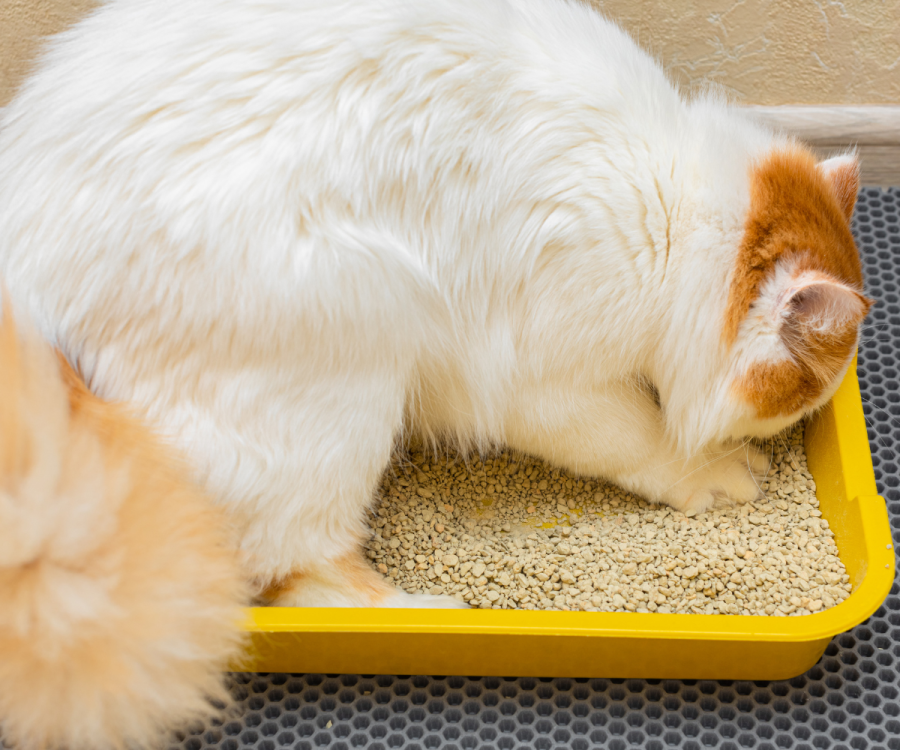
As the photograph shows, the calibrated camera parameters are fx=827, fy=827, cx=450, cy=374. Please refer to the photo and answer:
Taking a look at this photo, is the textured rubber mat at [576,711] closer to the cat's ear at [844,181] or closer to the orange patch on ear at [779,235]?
the orange patch on ear at [779,235]

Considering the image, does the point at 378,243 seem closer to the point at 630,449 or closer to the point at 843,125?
the point at 630,449

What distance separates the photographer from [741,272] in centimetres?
123

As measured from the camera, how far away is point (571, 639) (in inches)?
44.8

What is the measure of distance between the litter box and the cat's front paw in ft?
0.67

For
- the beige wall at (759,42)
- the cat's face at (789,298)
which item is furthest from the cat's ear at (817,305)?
the beige wall at (759,42)

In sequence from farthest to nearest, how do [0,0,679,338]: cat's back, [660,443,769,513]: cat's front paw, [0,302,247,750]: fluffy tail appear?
[660,443,769,513]: cat's front paw, [0,0,679,338]: cat's back, [0,302,247,750]: fluffy tail

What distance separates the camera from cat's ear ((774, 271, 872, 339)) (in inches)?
45.4

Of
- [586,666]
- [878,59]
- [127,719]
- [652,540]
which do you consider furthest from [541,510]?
[878,59]

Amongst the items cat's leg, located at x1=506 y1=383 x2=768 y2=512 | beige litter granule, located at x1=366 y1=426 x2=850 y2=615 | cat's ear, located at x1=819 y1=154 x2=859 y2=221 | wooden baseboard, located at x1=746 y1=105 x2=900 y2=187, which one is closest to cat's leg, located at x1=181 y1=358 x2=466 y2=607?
beige litter granule, located at x1=366 y1=426 x2=850 y2=615

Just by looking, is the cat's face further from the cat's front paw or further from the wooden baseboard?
the wooden baseboard

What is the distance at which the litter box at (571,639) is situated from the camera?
3.68ft

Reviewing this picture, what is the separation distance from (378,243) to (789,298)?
0.59 meters

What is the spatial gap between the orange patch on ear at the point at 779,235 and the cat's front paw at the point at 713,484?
10.8 inches

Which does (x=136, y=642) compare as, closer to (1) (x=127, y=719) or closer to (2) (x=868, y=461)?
(1) (x=127, y=719)
